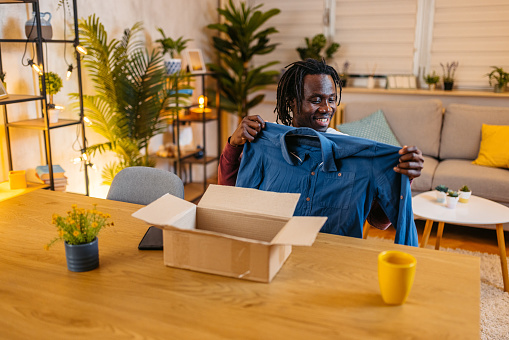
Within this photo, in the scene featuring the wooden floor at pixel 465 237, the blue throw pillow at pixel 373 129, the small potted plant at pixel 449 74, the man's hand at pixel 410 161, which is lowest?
the wooden floor at pixel 465 237

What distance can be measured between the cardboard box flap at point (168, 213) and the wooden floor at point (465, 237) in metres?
2.48

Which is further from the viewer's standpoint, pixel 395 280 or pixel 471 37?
pixel 471 37

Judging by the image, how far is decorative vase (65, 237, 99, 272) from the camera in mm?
1104

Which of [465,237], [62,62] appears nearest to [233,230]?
[62,62]

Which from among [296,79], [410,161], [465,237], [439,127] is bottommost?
[465,237]

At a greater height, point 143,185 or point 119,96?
point 119,96

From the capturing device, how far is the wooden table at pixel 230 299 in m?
0.89

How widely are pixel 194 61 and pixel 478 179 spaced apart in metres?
2.51

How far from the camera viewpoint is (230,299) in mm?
991

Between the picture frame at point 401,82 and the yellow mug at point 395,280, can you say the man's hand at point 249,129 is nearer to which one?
the yellow mug at point 395,280

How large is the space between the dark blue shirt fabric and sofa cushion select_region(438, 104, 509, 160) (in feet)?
8.82

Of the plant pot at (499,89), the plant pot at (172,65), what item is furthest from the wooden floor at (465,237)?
the plant pot at (172,65)

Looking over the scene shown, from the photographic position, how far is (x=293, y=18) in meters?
4.82

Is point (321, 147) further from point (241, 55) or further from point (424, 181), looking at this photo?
point (241, 55)
